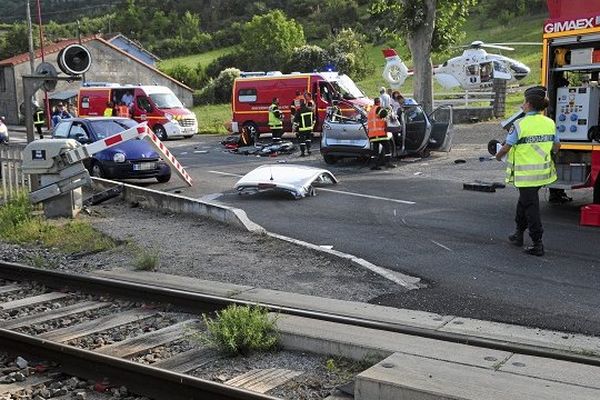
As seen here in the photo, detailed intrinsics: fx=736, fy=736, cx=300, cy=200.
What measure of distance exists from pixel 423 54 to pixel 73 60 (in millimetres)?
14619

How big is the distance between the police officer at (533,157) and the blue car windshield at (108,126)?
34.7 feet

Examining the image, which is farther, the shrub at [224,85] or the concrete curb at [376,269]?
the shrub at [224,85]

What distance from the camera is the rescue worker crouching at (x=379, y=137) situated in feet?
57.0

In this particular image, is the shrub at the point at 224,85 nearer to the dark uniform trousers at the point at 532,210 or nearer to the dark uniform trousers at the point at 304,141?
the dark uniform trousers at the point at 304,141

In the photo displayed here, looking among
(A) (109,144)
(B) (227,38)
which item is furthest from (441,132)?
(B) (227,38)

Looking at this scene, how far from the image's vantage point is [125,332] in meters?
6.71

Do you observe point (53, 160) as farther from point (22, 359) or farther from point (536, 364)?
point (536, 364)

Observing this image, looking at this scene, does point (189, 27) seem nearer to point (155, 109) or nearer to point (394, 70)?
point (394, 70)

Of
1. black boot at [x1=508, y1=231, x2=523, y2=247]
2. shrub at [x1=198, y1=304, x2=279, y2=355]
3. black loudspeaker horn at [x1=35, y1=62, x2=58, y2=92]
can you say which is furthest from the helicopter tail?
shrub at [x1=198, y1=304, x2=279, y2=355]

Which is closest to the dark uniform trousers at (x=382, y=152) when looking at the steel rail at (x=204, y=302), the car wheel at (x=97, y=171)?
the car wheel at (x=97, y=171)

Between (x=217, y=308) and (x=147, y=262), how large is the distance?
2298mm

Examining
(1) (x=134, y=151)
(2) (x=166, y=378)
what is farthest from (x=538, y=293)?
(1) (x=134, y=151)

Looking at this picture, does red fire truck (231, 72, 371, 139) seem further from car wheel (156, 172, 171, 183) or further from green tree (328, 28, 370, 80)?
green tree (328, 28, 370, 80)

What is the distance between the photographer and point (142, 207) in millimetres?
13625
